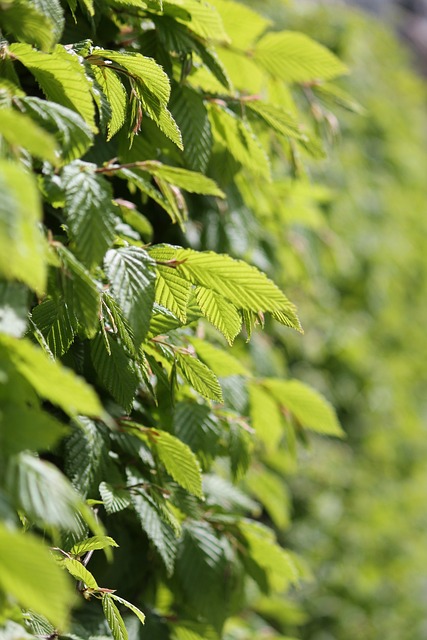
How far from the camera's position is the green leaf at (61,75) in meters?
1.12

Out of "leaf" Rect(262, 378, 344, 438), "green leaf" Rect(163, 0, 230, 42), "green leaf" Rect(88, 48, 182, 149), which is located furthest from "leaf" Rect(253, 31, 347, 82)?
"leaf" Rect(262, 378, 344, 438)

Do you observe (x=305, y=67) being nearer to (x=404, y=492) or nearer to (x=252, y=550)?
(x=252, y=550)

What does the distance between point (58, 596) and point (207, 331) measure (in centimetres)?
117

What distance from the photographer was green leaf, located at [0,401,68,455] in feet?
2.74

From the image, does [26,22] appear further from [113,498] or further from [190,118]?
[113,498]

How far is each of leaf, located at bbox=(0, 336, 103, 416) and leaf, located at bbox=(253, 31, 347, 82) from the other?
3.73 ft

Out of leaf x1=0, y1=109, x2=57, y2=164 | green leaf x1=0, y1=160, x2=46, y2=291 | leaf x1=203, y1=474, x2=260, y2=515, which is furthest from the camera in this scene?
leaf x1=203, y1=474, x2=260, y2=515

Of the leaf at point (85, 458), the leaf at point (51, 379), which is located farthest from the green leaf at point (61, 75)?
the leaf at point (85, 458)

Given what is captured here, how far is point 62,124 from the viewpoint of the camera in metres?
1.06

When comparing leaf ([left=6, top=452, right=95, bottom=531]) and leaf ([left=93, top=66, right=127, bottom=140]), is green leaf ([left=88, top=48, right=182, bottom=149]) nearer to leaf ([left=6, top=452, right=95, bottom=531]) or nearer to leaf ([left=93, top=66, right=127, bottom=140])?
leaf ([left=93, top=66, right=127, bottom=140])

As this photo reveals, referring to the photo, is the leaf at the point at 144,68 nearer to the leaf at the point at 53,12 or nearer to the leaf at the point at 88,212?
the leaf at the point at 53,12

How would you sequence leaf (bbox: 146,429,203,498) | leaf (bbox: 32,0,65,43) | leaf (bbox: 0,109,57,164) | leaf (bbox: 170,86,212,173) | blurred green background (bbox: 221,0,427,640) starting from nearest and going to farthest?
leaf (bbox: 0,109,57,164) → leaf (bbox: 32,0,65,43) → leaf (bbox: 146,429,203,498) → leaf (bbox: 170,86,212,173) → blurred green background (bbox: 221,0,427,640)

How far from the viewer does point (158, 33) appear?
4.81 ft

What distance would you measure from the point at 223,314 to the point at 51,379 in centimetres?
45
